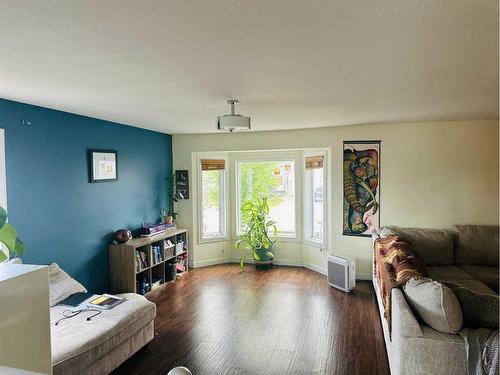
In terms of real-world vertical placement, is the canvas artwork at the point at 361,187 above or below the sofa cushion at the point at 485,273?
above

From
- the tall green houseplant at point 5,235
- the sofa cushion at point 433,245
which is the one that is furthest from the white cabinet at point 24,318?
the sofa cushion at point 433,245

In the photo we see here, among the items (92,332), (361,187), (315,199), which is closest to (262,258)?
(315,199)

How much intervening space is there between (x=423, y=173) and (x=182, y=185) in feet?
12.3

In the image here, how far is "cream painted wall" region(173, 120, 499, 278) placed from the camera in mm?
4891

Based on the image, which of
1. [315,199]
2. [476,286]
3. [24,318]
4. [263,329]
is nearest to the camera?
[24,318]

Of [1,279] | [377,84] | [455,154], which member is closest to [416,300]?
[377,84]

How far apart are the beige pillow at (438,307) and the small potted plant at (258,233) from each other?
12.7ft

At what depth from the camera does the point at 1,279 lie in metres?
1.33

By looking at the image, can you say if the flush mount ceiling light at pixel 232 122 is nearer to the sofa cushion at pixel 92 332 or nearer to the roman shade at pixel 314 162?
the sofa cushion at pixel 92 332

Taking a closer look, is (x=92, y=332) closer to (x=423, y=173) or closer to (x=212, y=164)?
(x=212, y=164)

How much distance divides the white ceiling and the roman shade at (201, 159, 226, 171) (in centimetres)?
264

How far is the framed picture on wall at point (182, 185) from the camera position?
6172 millimetres

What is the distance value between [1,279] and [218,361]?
2.23m

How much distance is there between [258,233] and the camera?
624 centimetres
